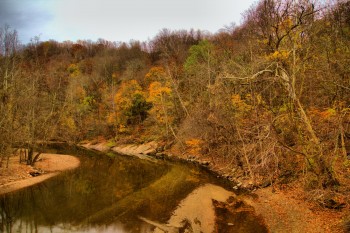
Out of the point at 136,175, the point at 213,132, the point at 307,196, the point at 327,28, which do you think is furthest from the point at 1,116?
the point at 327,28

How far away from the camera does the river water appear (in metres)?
16.4

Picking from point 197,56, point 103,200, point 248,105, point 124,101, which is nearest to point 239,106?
point 248,105

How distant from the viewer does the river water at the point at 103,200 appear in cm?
1638

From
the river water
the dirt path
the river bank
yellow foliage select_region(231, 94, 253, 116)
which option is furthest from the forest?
the river water

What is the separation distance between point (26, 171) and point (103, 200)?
10.6m

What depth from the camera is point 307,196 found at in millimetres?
16828

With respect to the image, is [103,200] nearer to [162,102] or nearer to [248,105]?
[248,105]

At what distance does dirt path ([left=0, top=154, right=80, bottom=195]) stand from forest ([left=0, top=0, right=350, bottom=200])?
1618 millimetres

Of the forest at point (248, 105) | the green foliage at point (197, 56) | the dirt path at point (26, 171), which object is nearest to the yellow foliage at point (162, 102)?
the forest at point (248, 105)

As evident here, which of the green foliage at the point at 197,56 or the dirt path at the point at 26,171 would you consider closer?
the dirt path at the point at 26,171

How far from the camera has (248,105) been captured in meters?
25.6

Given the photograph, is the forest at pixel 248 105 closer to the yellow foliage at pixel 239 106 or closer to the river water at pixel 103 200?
the yellow foliage at pixel 239 106

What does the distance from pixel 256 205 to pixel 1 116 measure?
20.5 metres

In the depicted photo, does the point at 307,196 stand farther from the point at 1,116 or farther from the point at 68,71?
the point at 68,71
